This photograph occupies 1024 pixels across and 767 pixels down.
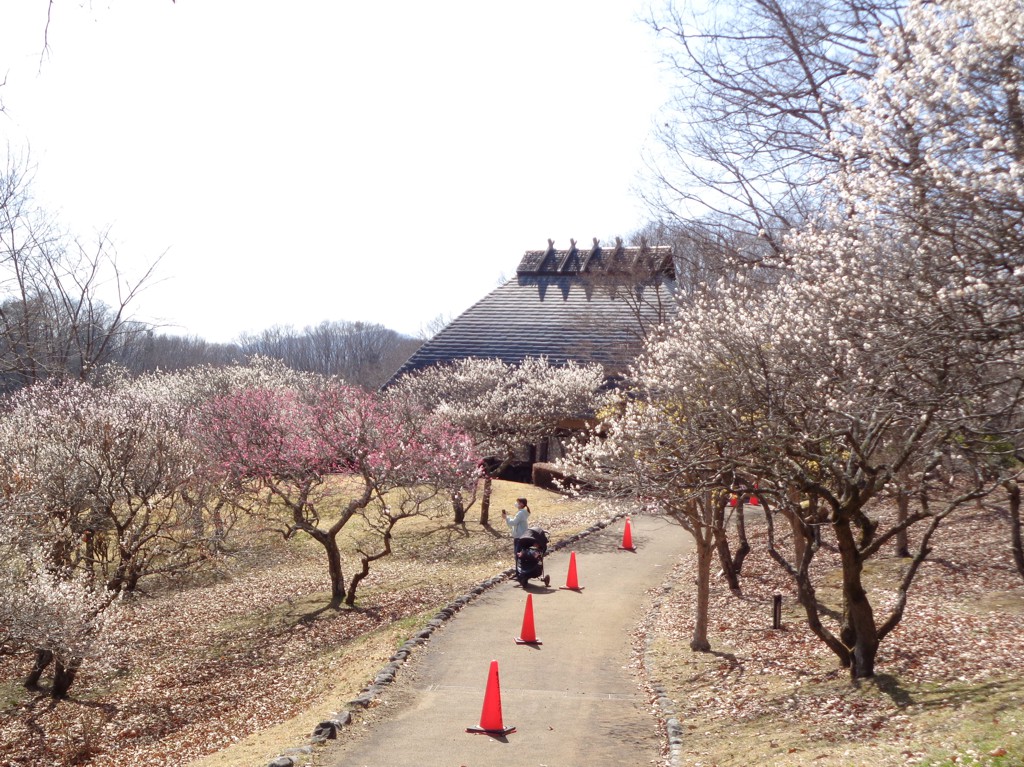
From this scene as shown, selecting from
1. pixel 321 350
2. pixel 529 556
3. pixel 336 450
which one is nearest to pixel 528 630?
pixel 529 556

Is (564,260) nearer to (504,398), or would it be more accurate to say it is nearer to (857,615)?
(504,398)

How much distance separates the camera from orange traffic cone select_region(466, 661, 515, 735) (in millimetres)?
9977

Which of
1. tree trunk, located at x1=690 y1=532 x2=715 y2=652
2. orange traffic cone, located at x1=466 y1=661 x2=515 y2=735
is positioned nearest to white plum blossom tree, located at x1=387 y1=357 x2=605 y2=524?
tree trunk, located at x1=690 y1=532 x2=715 y2=652

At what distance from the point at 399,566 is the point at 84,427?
28.2ft

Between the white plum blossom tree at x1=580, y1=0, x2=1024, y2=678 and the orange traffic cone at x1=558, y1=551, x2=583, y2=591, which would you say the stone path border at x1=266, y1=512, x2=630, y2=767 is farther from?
the white plum blossom tree at x1=580, y1=0, x2=1024, y2=678

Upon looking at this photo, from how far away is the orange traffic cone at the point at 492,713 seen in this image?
393 inches

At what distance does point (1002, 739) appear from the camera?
23.7 ft

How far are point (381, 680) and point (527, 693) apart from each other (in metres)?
Result: 2.05

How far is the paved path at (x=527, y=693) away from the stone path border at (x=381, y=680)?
14 centimetres

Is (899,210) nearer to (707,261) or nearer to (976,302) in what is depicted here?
(976,302)

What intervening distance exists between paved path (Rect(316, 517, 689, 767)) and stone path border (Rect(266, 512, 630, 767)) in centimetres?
14

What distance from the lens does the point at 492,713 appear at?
32.9 ft

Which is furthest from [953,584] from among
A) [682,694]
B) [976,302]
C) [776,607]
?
[976,302]

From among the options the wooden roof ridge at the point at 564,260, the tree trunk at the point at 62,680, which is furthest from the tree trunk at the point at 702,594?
the wooden roof ridge at the point at 564,260
